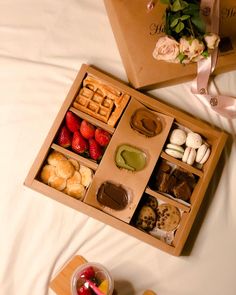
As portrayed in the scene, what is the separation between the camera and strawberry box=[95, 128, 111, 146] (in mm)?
1037

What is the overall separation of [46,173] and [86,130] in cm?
15

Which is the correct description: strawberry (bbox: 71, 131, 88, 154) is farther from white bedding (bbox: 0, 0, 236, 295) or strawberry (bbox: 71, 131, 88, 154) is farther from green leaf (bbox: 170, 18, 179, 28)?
green leaf (bbox: 170, 18, 179, 28)

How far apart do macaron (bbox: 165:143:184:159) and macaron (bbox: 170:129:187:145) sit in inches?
0.4

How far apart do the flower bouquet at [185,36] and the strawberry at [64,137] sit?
11.7 inches

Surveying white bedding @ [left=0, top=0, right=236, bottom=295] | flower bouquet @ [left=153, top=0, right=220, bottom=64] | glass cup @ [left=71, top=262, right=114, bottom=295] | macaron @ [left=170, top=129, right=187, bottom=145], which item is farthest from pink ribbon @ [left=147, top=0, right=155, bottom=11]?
glass cup @ [left=71, top=262, right=114, bottom=295]

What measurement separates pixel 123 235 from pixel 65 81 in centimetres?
43

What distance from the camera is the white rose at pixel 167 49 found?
94 cm

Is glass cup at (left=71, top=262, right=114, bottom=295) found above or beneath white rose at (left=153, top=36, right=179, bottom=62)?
beneath

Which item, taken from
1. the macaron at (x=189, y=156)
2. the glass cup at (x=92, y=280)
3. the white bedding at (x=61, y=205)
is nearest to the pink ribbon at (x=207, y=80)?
the white bedding at (x=61, y=205)

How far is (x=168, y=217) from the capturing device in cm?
104

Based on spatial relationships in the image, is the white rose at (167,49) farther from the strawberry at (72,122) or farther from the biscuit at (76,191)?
the biscuit at (76,191)

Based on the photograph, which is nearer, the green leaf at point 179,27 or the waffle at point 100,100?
the green leaf at point 179,27

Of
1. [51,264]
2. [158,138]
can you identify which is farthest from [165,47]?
[51,264]

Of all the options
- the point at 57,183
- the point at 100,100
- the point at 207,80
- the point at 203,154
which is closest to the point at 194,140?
the point at 203,154
